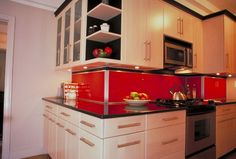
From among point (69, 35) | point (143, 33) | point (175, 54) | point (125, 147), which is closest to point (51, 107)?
point (69, 35)

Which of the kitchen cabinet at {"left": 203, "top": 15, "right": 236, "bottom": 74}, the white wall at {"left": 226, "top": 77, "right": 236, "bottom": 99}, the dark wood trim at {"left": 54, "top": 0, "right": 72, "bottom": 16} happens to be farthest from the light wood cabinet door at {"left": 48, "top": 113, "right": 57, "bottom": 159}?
the white wall at {"left": 226, "top": 77, "right": 236, "bottom": 99}

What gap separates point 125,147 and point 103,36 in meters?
1.23

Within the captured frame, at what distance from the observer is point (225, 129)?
8.39 feet

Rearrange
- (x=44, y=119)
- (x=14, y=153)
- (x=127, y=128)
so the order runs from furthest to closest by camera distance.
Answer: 1. (x=44, y=119)
2. (x=14, y=153)
3. (x=127, y=128)

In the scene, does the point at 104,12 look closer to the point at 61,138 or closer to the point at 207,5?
the point at 61,138

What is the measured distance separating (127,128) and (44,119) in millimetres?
1646

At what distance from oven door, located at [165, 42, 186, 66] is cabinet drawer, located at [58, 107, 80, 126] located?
1.42 metres

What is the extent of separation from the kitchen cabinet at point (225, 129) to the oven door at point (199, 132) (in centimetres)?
19

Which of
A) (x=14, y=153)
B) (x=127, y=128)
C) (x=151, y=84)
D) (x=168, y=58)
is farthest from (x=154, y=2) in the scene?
(x=14, y=153)

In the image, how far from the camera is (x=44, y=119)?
2523 mm

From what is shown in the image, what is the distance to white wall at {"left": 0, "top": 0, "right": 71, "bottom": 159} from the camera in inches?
93.3

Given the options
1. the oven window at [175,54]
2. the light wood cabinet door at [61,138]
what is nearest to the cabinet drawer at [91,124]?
the light wood cabinet door at [61,138]

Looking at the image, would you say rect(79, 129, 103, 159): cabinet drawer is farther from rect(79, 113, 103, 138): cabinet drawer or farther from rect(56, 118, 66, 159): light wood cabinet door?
rect(56, 118, 66, 159): light wood cabinet door

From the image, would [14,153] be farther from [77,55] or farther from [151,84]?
[151,84]
